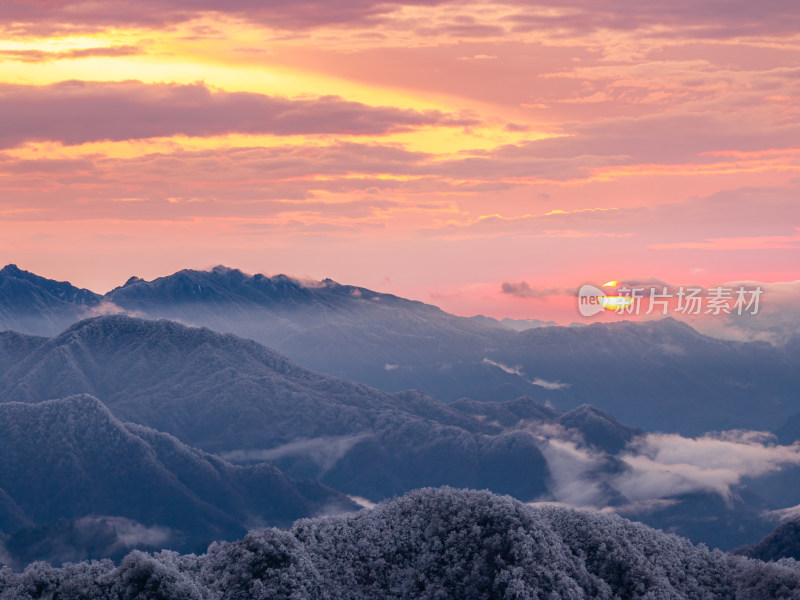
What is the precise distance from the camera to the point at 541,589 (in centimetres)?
12656

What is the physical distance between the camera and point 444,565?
446 ft

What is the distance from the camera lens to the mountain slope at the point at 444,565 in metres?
121

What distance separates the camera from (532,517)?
13638 cm

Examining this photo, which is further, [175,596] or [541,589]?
[541,589]

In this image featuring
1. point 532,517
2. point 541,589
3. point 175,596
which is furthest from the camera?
point 532,517

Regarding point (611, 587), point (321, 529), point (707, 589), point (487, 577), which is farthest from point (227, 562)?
point (707, 589)

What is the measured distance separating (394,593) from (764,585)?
4853 cm

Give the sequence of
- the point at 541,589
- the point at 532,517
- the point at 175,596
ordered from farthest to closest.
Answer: the point at 532,517 → the point at 541,589 → the point at 175,596

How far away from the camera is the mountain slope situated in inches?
4769

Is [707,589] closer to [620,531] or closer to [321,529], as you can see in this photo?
[620,531]

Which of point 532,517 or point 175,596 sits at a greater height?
point 532,517

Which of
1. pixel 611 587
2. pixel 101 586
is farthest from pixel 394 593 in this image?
pixel 101 586

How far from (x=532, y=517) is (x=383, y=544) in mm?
21372

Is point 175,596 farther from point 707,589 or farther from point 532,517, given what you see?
point 707,589
